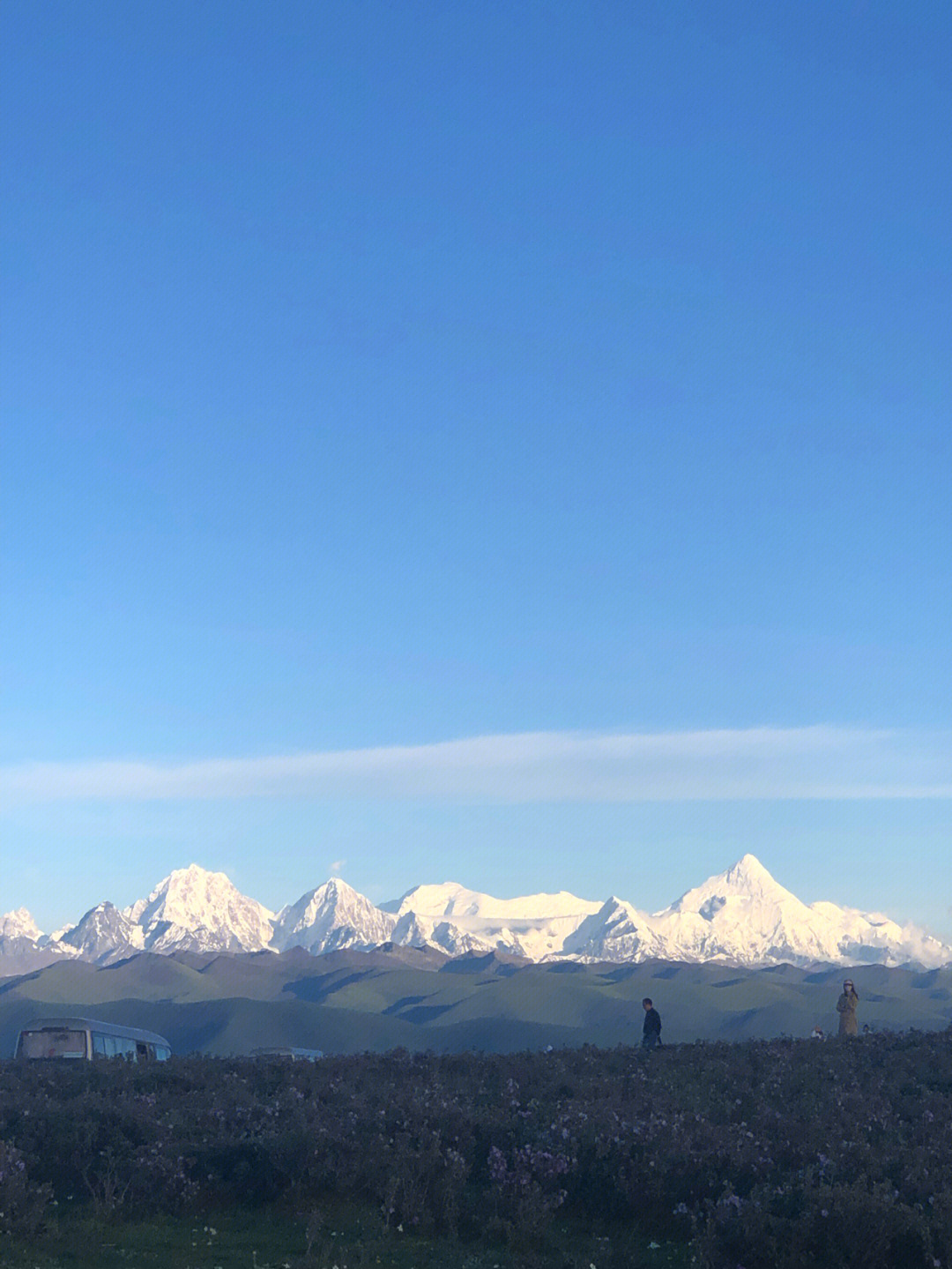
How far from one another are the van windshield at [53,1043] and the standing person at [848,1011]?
29965mm

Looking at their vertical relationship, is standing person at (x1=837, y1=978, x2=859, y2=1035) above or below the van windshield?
above

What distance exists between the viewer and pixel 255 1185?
19.8m

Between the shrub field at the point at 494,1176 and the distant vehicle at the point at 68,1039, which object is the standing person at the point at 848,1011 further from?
the distant vehicle at the point at 68,1039

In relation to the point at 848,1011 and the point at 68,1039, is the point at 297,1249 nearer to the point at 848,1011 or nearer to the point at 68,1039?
the point at 848,1011

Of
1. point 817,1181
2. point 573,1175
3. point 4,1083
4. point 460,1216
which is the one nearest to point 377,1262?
point 460,1216

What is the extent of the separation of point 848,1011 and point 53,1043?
32.2 metres

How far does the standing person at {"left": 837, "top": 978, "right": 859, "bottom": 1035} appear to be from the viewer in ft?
130

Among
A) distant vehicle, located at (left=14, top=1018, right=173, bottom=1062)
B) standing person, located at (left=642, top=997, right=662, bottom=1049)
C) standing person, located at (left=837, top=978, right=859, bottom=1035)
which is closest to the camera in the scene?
standing person, located at (left=642, top=997, right=662, bottom=1049)

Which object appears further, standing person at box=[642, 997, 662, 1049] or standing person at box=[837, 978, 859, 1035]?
standing person at box=[837, 978, 859, 1035]

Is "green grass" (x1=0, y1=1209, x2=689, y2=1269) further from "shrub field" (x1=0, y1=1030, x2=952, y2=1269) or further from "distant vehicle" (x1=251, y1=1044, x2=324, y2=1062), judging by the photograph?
"distant vehicle" (x1=251, y1=1044, x2=324, y2=1062)

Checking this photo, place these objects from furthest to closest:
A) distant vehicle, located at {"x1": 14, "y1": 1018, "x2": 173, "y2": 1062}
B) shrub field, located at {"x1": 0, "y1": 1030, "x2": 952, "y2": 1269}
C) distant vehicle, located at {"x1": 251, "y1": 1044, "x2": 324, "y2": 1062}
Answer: distant vehicle, located at {"x1": 14, "y1": 1018, "x2": 173, "y2": 1062} → distant vehicle, located at {"x1": 251, "y1": 1044, "x2": 324, "y2": 1062} → shrub field, located at {"x1": 0, "y1": 1030, "x2": 952, "y2": 1269}

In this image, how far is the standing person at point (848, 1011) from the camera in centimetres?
3975

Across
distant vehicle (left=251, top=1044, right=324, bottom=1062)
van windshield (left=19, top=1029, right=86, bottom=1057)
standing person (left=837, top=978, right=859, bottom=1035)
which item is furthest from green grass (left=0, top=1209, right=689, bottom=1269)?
van windshield (left=19, top=1029, right=86, bottom=1057)

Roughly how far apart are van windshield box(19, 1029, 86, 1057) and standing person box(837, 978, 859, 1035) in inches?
1180
